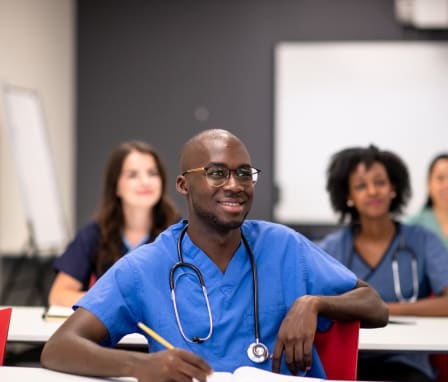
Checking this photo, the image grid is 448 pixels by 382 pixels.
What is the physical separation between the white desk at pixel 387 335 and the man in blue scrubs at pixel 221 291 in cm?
35

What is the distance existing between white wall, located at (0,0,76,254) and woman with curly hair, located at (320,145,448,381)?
2527 millimetres

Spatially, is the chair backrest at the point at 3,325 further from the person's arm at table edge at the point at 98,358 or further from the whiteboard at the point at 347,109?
the whiteboard at the point at 347,109

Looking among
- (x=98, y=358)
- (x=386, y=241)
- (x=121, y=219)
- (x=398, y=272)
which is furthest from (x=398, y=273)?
(x=98, y=358)

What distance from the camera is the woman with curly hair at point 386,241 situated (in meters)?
2.88

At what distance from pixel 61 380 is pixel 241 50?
15.4 feet

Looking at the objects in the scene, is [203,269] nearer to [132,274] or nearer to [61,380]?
[132,274]

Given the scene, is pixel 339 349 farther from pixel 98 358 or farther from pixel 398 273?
pixel 398 273

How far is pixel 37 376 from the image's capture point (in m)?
1.65

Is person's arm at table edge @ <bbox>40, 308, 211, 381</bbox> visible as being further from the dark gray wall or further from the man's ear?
the dark gray wall

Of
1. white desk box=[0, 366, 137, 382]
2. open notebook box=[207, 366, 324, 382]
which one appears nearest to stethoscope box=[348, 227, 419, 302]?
open notebook box=[207, 366, 324, 382]

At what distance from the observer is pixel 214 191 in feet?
5.74

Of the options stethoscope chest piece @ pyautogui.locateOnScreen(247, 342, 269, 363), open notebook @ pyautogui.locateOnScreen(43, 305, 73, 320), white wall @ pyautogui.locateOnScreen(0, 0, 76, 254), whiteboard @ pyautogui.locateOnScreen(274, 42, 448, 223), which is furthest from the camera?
whiteboard @ pyautogui.locateOnScreen(274, 42, 448, 223)

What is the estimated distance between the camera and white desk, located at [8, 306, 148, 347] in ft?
7.47

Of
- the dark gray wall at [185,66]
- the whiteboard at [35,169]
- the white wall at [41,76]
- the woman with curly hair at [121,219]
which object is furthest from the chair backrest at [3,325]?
the dark gray wall at [185,66]
